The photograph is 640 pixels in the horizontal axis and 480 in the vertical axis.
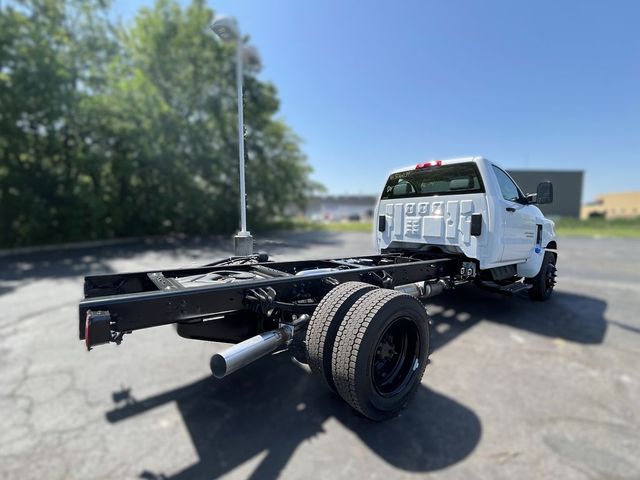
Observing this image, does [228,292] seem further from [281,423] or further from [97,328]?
[281,423]

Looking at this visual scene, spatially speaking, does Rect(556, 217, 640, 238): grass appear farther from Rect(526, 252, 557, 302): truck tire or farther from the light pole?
the light pole

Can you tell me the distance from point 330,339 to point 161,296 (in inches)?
40.0

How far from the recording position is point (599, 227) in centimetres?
A: 228

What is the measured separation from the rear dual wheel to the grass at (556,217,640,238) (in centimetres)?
108

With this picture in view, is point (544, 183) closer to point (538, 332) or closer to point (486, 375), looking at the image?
point (486, 375)

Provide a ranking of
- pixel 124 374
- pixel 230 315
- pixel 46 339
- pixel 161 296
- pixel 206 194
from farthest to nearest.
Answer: pixel 206 194 → pixel 46 339 → pixel 124 374 → pixel 230 315 → pixel 161 296

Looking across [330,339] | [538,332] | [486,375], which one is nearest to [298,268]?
[330,339]

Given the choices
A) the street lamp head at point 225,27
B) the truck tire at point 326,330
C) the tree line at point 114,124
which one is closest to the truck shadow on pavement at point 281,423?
the truck tire at point 326,330

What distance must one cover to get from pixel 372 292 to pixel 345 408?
1.61 meters

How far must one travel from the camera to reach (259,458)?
2.62 metres

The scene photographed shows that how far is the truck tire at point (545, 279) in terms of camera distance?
6.40 ft

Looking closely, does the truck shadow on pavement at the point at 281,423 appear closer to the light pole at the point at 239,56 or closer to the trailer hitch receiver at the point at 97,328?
the trailer hitch receiver at the point at 97,328

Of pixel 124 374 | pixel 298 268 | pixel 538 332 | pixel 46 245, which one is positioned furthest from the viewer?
pixel 46 245

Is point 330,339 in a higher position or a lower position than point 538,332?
higher
